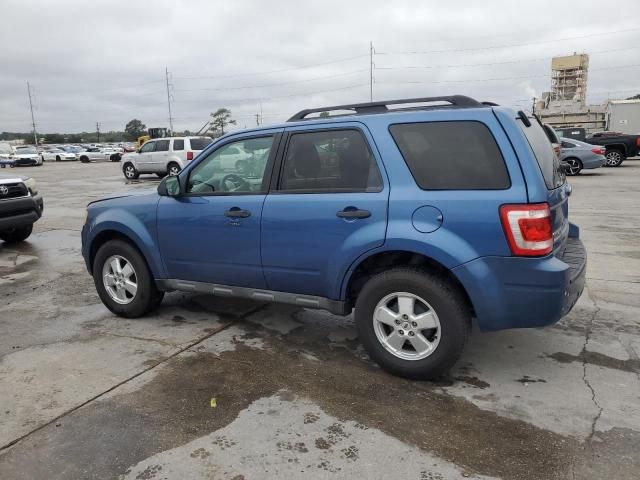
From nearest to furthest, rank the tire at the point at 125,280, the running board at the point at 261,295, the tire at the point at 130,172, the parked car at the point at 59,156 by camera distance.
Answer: the running board at the point at 261,295 → the tire at the point at 125,280 → the tire at the point at 130,172 → the parked car at the point at 59,156

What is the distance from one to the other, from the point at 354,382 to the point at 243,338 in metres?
1.22

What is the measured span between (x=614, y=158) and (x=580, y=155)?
5.49m

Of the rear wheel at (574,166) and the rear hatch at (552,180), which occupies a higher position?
the rear hatch at (552,180)

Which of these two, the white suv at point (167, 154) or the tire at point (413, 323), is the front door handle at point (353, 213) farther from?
the white suv at point (167, 154)

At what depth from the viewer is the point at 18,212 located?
323 inches

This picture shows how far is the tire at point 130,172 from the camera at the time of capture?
76.7 ft

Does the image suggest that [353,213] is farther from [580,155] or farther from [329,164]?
[580,155]

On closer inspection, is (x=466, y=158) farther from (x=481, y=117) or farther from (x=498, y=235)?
(x=498, y=235)

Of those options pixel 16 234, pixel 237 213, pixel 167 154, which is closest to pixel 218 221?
pixel 237 213

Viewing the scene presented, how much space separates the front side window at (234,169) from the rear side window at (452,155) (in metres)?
1.14

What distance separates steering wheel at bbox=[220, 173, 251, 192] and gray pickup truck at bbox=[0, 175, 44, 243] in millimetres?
5388

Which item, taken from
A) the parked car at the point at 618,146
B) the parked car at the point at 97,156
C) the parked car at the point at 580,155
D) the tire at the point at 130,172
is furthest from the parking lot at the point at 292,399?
the parked car at the point at 97,156

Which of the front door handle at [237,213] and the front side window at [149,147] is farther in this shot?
the front side window at [149,147]

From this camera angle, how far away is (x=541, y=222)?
122 inches
